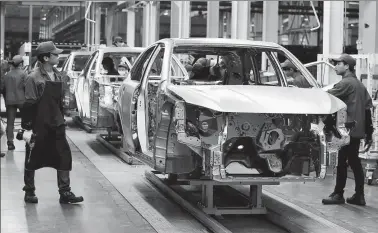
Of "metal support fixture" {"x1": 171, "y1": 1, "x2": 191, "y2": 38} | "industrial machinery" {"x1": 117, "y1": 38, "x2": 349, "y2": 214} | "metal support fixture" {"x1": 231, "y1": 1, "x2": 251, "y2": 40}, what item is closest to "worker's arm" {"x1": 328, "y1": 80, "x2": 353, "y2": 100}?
"industrial machinery" {"x1": 117, "y1": 38, "x2": 349, "y2": 214}

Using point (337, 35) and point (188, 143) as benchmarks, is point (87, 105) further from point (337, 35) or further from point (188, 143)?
point (188, 143)

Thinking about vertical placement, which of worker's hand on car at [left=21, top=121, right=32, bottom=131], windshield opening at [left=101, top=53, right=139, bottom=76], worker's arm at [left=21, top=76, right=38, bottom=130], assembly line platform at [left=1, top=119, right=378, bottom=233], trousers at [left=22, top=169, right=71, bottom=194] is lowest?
assembly line platform at [left=1, top=119, right=378, bottom=233]

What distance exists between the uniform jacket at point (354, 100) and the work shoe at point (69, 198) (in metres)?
3.27

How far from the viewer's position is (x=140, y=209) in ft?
26.6

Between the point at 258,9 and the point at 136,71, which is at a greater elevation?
the point at 258,9

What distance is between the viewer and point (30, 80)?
7.97m

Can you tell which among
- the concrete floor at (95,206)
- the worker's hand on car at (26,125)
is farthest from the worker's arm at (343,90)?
the worker's hand on car at (26,125)

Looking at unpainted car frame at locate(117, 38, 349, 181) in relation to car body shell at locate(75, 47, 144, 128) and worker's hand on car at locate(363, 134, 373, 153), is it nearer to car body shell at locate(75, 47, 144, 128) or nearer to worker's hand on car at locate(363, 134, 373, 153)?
worker's hand on car at locate(363, 134, 373, 153)

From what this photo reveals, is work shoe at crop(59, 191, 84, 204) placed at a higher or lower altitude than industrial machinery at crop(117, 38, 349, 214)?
lower

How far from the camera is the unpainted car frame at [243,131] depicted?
6.95 meters

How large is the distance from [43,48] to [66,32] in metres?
27.8

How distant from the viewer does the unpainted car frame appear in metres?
6.95

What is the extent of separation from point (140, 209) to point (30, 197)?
4.24ft

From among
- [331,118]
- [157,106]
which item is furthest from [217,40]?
[331,118]
